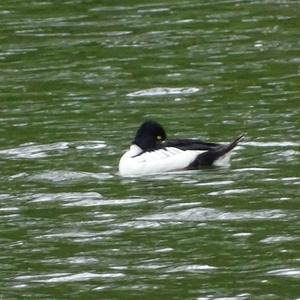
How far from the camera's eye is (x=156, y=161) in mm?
19781

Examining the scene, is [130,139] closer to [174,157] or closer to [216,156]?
[174,157]

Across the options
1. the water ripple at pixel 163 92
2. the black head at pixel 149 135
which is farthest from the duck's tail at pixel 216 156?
the water ripple at pixel 163 92

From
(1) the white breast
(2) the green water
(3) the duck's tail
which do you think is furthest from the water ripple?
(3) the duck's tail

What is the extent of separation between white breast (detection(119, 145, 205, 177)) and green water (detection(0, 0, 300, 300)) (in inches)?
6.5

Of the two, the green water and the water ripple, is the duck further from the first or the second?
the water ripple

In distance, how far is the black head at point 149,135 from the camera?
794 inches

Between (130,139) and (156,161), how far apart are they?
176 centimetres

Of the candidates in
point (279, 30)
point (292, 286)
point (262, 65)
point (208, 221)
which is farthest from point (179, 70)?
point (292, 286)

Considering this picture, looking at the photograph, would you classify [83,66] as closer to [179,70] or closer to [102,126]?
[179,70]

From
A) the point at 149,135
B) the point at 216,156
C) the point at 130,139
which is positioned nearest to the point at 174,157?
the point at 216,156

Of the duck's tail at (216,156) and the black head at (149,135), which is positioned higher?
the black head at (149,135)

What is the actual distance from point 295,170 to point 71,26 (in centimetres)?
1278

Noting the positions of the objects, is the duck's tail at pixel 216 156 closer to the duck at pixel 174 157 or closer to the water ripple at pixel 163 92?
the duck at pixel 174 157

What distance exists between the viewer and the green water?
1466 cm
